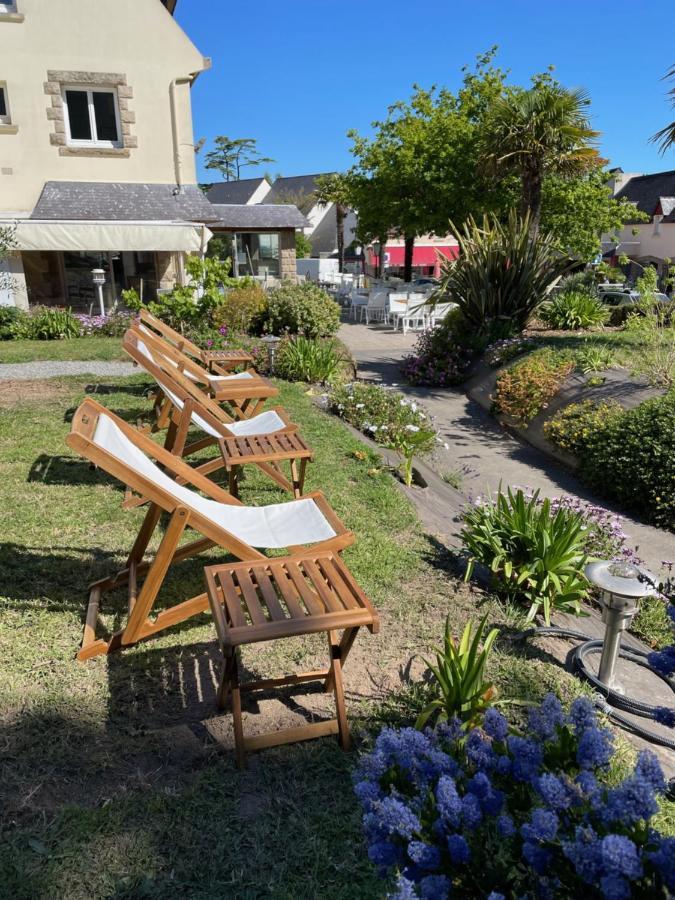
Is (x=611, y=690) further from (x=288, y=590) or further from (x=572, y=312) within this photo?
(x=572, y=312)

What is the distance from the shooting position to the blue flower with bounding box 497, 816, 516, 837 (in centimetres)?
126

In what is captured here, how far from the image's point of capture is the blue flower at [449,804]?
1.27 metres

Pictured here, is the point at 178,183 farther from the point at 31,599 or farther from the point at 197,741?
the point at 197,741

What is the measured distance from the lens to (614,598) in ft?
9.93

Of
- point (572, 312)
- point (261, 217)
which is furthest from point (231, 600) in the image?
point (261, 217)

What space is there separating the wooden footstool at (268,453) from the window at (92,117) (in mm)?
14424

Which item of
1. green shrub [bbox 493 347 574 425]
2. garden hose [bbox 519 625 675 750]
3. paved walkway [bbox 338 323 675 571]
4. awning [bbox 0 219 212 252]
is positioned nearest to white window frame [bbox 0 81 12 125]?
awning [bbox 0 219 212 252]

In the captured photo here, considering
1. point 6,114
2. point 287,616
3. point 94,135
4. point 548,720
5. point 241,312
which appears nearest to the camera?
point 548,720

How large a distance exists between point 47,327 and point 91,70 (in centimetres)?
687

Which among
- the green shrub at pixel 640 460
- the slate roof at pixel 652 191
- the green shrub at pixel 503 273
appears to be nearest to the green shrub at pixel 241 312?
the green shrub at pixel 503 273

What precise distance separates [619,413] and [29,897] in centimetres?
726

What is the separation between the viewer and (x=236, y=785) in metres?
2.38

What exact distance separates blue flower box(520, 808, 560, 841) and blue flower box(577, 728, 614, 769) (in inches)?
7.9

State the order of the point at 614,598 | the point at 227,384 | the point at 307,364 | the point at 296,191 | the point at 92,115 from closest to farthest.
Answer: the point at 614,598, the point at 227,384, the point at 307,364, the point at 92,115, the point at 296,191
